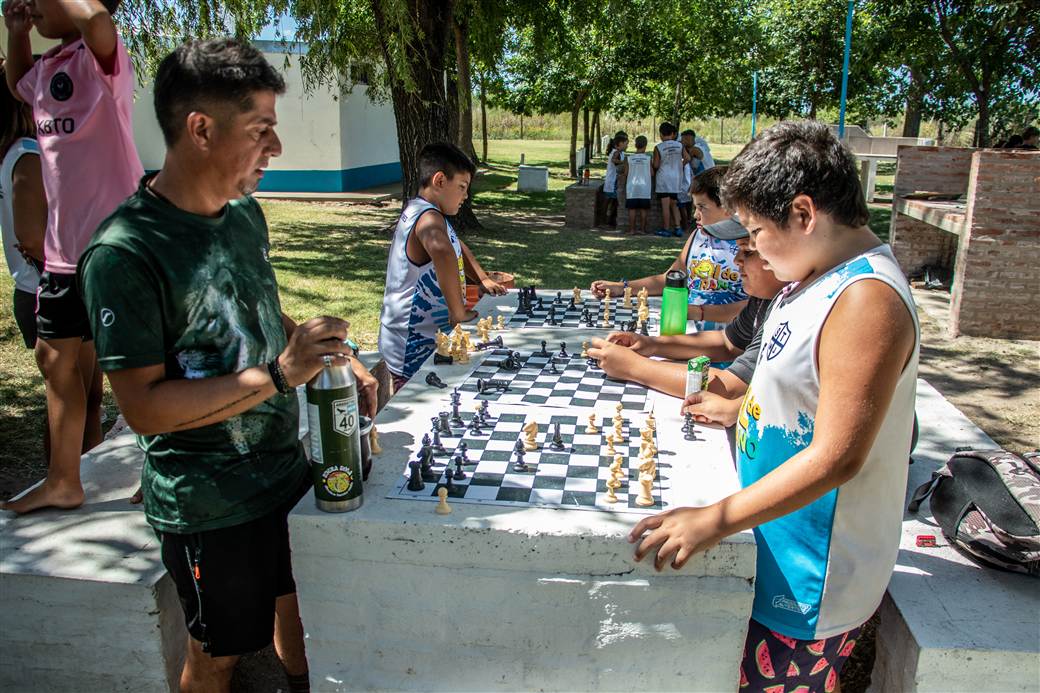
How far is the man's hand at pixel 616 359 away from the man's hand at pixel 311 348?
59.3 inches

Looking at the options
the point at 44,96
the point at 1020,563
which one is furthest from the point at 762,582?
the point at 44,96

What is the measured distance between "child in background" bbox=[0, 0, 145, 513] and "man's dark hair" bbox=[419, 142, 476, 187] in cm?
142

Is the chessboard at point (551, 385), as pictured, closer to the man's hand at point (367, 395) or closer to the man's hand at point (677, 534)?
the man's hand at point (367, 395)

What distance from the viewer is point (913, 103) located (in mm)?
24641

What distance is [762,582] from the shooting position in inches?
82.4

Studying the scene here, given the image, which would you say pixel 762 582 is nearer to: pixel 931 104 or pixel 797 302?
pixel 797 302

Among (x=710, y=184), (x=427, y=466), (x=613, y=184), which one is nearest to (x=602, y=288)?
(x=710, y=184)

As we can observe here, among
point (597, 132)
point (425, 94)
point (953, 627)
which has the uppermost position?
point (597, 132)

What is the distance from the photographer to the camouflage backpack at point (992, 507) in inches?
96.3

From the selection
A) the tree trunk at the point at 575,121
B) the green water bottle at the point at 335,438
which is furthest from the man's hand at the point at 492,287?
the tree trunk at the point at 575,121

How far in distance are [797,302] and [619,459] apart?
0.71m

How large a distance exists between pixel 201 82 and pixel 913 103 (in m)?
27.2

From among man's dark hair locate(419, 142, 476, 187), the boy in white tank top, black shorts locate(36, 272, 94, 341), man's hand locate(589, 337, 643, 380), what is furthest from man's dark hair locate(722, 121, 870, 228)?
black shorts locate(36, 272, 94, 341)

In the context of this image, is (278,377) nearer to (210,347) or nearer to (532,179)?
(210,347)
